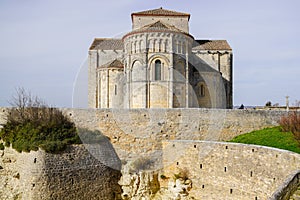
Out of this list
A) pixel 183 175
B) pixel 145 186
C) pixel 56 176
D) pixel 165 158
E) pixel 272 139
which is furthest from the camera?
pixel 165 158

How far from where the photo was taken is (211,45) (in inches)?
1097

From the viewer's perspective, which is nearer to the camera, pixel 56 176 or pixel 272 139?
pixel 56 176

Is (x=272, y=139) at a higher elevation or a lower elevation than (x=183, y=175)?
higher

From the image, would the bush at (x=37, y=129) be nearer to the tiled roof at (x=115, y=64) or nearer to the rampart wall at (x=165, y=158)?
the rampart wall at (x=165, y=158)

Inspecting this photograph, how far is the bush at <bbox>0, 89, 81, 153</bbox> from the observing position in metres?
13.5

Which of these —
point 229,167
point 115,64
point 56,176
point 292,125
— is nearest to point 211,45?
point 115,64

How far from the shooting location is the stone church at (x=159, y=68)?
20719mm

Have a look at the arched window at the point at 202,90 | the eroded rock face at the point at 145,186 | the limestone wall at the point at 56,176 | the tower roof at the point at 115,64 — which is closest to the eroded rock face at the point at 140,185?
the eroded rock face at the point at 145,186

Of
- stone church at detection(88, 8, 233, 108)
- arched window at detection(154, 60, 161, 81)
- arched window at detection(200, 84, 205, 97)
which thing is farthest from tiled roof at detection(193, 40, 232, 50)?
arched window at detection(154, 60, 161, 81)

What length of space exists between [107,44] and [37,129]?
15.5 metres

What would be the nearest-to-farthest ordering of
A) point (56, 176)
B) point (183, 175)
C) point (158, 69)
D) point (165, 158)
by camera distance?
point (56, 176) → point (183, 175) → point (165, 158) → point (158, 69)

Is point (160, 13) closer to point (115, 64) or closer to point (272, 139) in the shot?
point (115, 64)

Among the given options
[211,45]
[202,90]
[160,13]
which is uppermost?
[160,13]

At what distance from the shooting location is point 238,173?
1134cm
